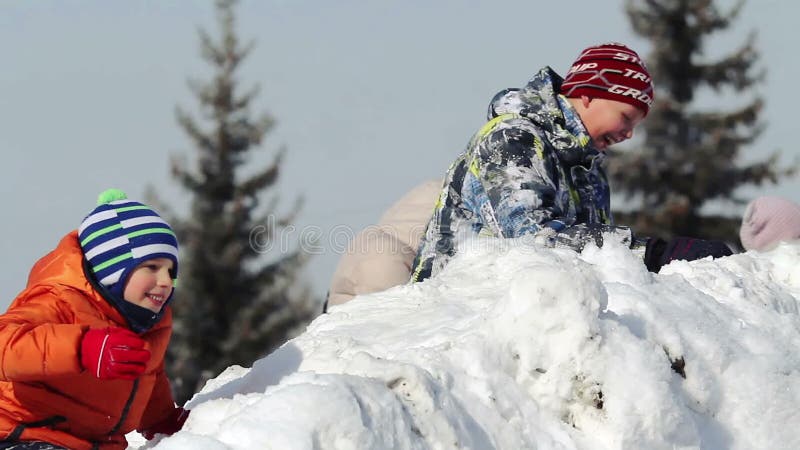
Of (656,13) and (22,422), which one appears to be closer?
(22,422)

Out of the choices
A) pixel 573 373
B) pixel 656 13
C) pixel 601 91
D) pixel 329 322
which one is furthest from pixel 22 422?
pixel 656 13

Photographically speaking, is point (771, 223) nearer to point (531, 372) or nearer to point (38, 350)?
point (531, 372)

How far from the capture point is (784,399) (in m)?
3.57

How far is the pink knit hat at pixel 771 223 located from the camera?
5961 mm

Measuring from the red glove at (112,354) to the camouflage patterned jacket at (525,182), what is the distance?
1663 mm

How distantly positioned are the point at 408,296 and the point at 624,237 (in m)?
0.88

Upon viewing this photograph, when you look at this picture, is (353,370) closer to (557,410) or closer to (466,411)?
(466,411)

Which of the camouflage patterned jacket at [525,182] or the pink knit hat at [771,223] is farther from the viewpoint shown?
the pink knit hat at [771,223]

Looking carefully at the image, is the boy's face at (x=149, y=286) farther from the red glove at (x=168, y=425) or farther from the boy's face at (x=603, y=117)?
the boy's face at (x=603, y=117)

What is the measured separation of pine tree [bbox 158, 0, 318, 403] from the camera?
21906mm

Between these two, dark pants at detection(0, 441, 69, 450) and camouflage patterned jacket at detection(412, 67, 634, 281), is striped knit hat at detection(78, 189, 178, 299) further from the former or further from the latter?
camouflage patterned jacket at detection(412, 67, 634, 281)

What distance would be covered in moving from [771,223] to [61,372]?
395 cm

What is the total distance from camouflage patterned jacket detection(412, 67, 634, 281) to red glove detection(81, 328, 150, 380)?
1663 millimetres

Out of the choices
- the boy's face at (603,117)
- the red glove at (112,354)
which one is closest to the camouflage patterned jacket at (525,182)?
the boy's face at (603,117)
